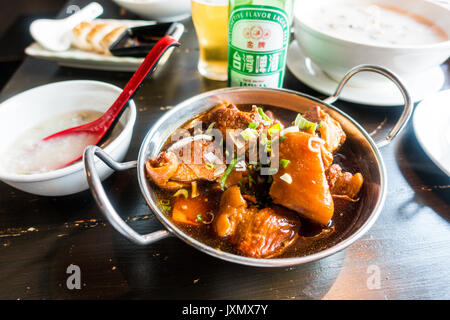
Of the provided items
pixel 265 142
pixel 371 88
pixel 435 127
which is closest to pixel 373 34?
pixel 371 88

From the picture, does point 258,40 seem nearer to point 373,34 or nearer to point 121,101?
point 121,101

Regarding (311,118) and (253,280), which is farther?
(311,118)

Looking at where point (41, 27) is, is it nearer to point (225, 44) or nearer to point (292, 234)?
point (225, 44)

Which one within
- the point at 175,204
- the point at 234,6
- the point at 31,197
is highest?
the point at 234,6

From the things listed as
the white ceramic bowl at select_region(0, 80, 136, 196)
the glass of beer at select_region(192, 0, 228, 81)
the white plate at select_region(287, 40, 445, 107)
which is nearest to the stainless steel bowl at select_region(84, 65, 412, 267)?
the white ceramic bowl at select_region(0, 80, 136, 196)

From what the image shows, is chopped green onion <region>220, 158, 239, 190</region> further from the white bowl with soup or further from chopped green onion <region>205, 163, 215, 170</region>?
the white bowl with soup

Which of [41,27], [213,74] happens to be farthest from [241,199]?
[41,27]
